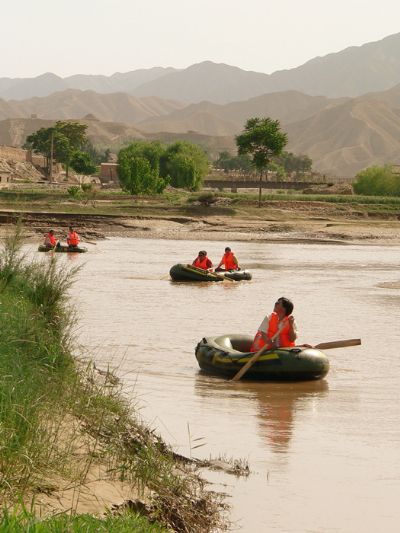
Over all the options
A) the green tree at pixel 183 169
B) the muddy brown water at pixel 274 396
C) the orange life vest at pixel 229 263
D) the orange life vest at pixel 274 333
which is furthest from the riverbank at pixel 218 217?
the orange life vest at pixel 274 333

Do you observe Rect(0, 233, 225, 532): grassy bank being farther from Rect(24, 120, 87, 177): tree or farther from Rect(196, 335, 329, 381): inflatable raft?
Rect(24, 120, 87, 177): tree

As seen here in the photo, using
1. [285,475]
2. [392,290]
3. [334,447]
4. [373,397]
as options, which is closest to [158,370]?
[373,397]

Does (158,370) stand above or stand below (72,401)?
below

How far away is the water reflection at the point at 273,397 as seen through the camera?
1170 cm

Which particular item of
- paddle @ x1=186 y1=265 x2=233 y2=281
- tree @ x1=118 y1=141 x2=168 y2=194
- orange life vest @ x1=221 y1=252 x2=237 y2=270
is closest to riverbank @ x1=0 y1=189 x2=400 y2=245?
tree @ x1=118 y1=141 x2=168 y2=194

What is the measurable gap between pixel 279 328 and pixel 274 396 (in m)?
1.17

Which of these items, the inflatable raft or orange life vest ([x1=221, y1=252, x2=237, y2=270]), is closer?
the inflatable raft

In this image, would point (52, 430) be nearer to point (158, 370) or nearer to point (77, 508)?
point (77, 508)

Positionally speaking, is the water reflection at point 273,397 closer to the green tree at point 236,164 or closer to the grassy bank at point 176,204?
the grassy bank at point 176,204

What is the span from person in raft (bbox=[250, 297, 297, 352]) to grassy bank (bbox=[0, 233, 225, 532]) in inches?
166

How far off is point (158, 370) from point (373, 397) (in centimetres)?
342

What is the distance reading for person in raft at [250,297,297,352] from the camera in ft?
47.8

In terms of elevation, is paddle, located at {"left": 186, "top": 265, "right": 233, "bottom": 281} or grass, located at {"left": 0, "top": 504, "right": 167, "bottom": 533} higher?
grass, located at {"left": 0, "top": 504, "right": 167, "bottom": 533}

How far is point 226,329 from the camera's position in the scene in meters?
21.4
